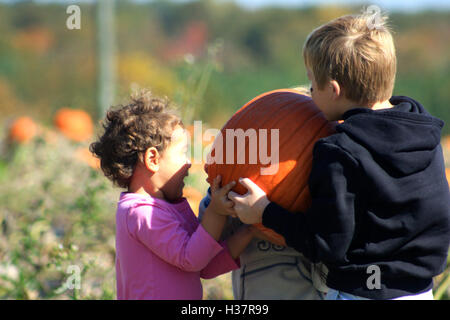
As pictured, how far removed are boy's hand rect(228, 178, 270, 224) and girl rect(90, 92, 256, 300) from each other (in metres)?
0.07

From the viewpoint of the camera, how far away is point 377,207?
86.4 inches

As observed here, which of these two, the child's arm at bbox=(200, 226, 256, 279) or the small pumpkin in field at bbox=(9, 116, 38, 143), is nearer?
the child's arm at bbox=(200, 226, 256, 279)

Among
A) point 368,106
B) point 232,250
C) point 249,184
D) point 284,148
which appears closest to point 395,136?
point 368,106

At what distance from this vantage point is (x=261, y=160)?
239 centimetres

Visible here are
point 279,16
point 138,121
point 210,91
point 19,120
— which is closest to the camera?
point 138,121

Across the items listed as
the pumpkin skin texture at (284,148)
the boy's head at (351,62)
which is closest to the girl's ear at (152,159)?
the pumpkin skin texture at (284,148)

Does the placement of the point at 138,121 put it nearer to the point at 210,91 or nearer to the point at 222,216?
the point at 222,216

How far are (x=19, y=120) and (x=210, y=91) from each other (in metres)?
3.99

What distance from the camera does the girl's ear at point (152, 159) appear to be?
256 cm

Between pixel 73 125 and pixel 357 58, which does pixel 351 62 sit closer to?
pixel 357 58

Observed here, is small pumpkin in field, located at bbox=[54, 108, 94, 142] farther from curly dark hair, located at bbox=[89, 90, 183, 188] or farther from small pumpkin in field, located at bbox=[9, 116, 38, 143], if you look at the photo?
curly dark hair, located at bbox=[89, 90, 183, 188]

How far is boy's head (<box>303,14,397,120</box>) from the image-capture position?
221 cm

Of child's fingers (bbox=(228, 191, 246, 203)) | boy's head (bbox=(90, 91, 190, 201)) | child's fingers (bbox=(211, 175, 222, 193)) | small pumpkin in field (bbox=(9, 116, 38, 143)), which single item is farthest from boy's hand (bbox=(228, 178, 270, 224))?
small pumpkin in field (bbox=(9, 116, 38, 143))
